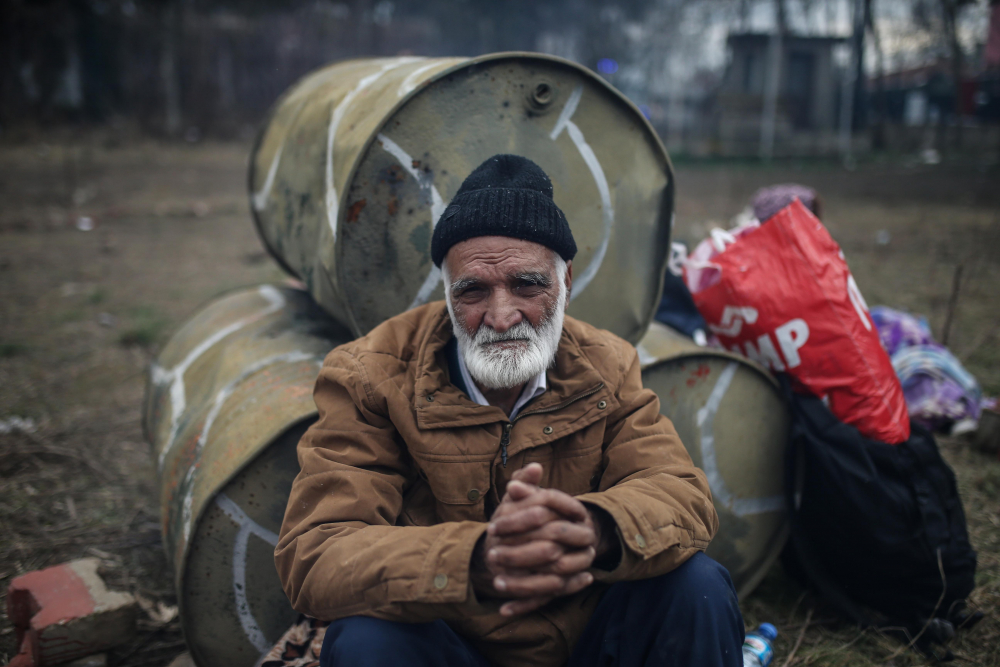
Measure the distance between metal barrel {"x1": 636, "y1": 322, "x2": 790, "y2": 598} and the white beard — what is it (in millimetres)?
634

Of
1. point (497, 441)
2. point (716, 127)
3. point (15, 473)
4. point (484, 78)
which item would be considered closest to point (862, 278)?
point (484, 78)

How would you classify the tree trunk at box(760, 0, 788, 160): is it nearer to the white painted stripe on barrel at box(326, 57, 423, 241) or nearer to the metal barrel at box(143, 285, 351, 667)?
the white painted stripe on barrel at box(326, 57, 423, 241)

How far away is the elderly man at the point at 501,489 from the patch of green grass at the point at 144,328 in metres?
3.90

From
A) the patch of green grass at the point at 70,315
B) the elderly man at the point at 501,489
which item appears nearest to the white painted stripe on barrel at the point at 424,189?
the elderly man at the point at 501,489

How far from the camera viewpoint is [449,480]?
1613 millimetres

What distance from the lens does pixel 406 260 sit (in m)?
2.20

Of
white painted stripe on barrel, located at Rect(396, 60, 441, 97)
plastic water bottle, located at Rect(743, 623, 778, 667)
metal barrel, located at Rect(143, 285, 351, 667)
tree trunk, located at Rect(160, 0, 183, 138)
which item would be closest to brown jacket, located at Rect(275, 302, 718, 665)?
metal barrel, located at Rect(143, 285, 351, 667)

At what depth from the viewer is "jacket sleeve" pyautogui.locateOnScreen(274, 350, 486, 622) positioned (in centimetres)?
135

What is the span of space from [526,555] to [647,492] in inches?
13.0

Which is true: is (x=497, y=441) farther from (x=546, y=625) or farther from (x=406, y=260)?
(x=406, y=260)

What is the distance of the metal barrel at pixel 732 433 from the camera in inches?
90.4

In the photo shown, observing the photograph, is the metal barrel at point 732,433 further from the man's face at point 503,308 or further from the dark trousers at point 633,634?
the dark trousers at point 633,634

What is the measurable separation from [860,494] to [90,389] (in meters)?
4.15

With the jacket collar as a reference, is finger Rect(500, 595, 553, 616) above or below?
below
